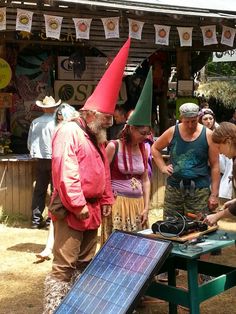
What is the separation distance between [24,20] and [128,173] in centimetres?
347

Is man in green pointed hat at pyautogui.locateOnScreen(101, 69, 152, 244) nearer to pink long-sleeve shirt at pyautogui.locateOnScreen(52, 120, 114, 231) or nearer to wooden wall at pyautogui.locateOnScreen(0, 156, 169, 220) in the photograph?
pink long-sleeve shirt at pyautogui.locateOnScreen(52, 120, 114, 231)

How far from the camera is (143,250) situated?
351 centimetres

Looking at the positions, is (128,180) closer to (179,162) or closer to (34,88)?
(179,162)

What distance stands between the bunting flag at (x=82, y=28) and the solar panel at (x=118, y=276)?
4593 millimetres

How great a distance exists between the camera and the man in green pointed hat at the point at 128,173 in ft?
15.1

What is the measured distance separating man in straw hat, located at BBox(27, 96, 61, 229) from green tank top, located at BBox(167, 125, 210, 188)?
295 centimetres

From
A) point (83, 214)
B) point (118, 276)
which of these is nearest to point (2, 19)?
point (83, 214)

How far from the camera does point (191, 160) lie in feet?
16.3

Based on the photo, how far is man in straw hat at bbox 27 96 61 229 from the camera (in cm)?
767

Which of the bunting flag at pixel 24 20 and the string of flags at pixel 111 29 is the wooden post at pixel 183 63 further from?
the bunting flag at pixel 24 20

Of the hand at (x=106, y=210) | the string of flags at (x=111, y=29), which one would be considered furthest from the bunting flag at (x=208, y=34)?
the hand at (x=106, y=210)

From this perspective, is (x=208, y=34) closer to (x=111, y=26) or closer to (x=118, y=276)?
(x=111, y=26)

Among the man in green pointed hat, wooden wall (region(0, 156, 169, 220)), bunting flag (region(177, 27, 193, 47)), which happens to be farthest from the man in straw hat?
the man in green pointed hat

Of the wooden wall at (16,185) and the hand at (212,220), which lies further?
the wooden wall at (16,185)
